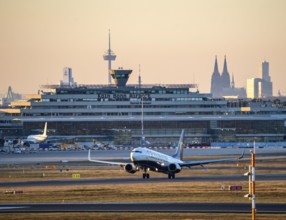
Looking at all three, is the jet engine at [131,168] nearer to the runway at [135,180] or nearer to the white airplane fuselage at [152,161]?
the runway at [135,180]

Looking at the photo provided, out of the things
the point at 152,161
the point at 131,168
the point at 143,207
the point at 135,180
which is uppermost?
the point at 152,161

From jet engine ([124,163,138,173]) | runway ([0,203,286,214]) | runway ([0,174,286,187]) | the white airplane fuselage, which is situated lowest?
runway ([0,203,286,214])

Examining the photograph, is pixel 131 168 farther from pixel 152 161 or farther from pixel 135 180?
pixel 135 180

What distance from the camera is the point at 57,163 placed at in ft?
538

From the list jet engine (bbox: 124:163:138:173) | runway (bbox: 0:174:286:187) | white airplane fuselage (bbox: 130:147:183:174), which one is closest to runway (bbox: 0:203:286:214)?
runway (bbox: 0:174:286:187)

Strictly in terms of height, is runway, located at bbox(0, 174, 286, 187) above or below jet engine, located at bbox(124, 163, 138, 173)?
below

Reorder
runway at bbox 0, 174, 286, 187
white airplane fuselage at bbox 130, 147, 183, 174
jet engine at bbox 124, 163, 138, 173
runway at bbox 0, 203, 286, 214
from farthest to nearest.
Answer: jet engine at bbox 124, 163, 138, 173 < white airplane fuselage at bbox 130, 147, 183, 174 < runway at bbox 0, 174, 286, 187 < runway at bbox 0, 203, 286, 214

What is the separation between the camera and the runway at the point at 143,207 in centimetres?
8971

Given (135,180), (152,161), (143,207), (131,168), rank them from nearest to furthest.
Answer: (143,207) → (135,180) → (152,161) → (131,168)

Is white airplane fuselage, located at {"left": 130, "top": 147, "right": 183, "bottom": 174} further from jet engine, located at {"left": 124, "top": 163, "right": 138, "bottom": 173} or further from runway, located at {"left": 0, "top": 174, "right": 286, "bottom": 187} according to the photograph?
jet engine, located at {"left": 124, "top": 163, "right": 138, "bottom": 173}

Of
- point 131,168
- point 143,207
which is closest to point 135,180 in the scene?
point 131,168

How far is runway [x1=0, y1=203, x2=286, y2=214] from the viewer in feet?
294

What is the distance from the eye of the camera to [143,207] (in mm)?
92500

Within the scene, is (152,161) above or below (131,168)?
above
